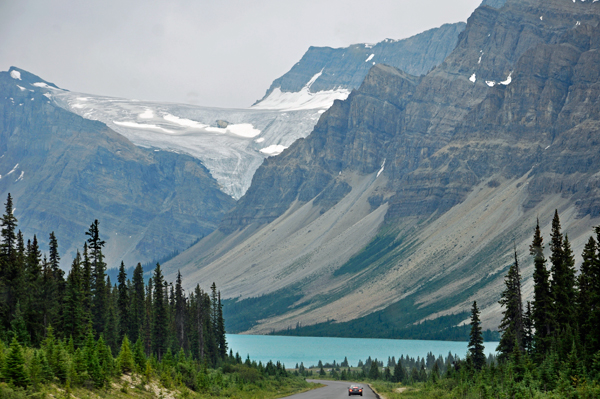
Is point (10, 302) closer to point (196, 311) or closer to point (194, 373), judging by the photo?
point (194, 373)

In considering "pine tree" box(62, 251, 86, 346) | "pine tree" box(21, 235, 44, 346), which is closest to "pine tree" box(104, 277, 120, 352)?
"pine tree" box(21, 235, 44, 346)

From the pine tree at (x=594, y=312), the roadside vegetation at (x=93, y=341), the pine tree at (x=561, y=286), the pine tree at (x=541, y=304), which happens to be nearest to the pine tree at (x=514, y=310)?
the pine tree at (x=541, y=304)

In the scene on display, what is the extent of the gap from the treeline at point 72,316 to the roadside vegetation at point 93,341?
9 centimetres

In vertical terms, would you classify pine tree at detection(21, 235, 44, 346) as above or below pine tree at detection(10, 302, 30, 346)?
above

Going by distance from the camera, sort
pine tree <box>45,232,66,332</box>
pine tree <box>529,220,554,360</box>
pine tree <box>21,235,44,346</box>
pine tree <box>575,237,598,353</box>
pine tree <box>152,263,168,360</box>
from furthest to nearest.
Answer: pine tree <box>152,263,168,360</box> < pine tree <box>45,232,66,332</box> < pine tree <box>21,235,44,346</box> < pine tree <box>529,220,554,360</box> < pine tree <box>575,237,598,353</box>

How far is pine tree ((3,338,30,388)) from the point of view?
35812mm

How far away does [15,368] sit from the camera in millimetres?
35969

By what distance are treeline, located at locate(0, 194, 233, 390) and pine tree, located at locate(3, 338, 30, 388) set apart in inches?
2.0

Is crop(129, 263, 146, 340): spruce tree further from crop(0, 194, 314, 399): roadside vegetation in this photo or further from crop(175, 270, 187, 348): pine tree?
crop(175, 270, 187, 348): pine tree

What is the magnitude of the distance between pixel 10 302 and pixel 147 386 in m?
24.4

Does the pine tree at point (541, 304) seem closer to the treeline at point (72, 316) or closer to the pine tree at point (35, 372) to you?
the treeline at point (72, 316)

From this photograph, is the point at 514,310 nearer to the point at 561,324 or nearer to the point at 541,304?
the point at 541,304

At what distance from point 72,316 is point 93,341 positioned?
15621 mm

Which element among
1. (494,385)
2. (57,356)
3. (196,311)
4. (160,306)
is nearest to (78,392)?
(57,356)
